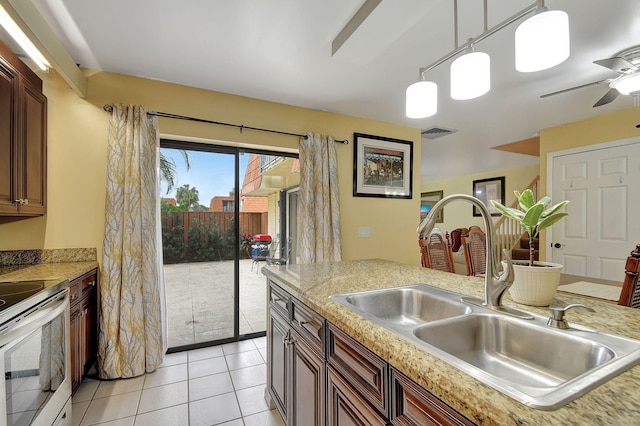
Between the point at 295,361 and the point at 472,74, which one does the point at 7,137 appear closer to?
the point at 295,361

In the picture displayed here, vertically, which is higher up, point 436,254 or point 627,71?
point 627,71

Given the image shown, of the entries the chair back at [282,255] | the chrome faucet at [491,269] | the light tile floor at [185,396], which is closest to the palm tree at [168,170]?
the chair back at [282,255]

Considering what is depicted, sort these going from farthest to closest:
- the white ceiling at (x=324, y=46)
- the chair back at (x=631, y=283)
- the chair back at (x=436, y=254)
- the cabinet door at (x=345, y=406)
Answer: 1. the chair back at (x=436, y=254)
2. the white ceiling at (x=324, y=46)
3. the chair back at (x=631, y=283)
4. the cabinet door at (x=345, y=406)

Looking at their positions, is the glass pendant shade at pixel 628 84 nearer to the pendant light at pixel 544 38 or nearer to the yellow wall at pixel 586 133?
the yellow wall at pixel 586 133

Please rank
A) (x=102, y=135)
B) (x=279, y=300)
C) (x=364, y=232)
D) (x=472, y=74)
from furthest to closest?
(x=364, y=232)
(x=102, y=135)
(x=279, y=300)
(x=472, y=74)

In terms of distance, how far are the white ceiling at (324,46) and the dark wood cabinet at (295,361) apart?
1654 millimetres

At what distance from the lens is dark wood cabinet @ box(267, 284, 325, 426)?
1.22 m

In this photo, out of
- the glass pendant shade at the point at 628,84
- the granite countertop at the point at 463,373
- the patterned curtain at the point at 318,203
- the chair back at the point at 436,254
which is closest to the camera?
the granite countertop at the point at 463,373

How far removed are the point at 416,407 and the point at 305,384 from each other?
767mm

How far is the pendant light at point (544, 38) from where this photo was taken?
0.96 meters

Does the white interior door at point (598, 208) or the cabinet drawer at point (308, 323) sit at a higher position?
the white interior door at point (598, 208)

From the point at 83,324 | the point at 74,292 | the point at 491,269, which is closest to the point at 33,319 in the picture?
the point at 74,292

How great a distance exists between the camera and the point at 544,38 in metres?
0.98

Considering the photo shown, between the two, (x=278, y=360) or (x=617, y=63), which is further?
(x=617, y=63)
